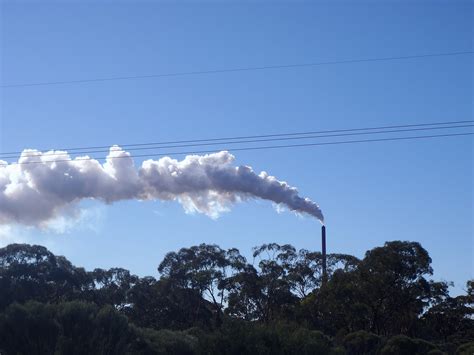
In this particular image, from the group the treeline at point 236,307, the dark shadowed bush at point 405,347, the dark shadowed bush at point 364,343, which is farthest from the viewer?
the dark shadowed bush at point 364,343

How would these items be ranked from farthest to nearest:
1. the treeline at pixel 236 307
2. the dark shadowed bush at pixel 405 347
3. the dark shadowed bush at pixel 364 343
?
1. the dark shadowed bush at pixel 364 343
2. the dark shadowed bush at pixel 405 347
3. the treeline at pixel 236 307

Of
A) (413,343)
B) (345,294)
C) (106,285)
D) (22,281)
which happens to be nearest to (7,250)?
(22,281)

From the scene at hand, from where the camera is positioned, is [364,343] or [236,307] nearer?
[364,343]

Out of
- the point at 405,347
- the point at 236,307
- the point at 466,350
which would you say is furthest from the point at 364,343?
the point at 236,307

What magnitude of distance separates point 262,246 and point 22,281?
57.0 ft

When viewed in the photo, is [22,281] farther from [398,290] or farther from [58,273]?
[398,290]

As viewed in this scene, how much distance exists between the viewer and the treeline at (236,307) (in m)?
34.9

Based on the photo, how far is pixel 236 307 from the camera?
5503 centimetres

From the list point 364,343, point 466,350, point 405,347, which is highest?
point 364,343

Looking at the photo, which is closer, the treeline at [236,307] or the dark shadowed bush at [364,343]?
the treeline at [236,307]

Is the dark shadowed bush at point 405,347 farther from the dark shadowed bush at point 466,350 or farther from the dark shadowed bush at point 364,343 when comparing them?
the dark shadowed bush at point 364,343

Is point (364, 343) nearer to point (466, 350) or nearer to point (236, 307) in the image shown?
point (466, 350)

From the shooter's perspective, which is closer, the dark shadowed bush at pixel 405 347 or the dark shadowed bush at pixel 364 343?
the dark shadowed bush at pixel 405 347

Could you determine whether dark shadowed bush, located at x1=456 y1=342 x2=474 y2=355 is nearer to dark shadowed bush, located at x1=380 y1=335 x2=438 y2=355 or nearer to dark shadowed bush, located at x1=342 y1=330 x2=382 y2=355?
dark shadowed bush, located at x1=380 y1=335 x2=438 y2=355
